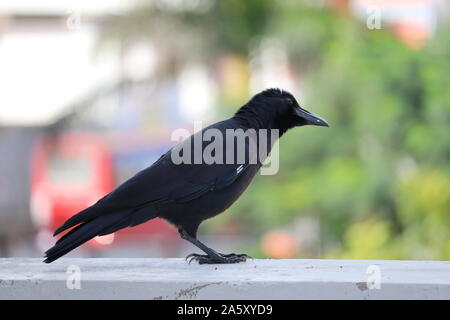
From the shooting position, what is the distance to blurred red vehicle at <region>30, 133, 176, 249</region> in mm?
14773

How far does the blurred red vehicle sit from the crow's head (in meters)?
9.45

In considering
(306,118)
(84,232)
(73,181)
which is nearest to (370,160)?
(306,118)

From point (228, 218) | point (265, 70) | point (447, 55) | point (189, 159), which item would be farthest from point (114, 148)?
point (189, 159)

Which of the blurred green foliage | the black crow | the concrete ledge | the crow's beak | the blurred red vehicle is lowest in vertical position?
the concrete ledge

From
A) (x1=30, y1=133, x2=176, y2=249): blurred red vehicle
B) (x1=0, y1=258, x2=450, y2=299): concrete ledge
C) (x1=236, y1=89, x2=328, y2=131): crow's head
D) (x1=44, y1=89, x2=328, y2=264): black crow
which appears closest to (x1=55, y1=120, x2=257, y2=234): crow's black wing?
(x1=44, y1=89, x2=328, y2=264): black crow

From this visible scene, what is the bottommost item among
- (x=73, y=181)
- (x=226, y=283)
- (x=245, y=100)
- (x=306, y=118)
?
(x=226, y=283)

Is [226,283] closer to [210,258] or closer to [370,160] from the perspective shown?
[210,258]

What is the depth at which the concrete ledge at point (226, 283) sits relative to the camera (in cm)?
334

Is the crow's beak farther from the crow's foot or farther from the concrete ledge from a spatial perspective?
the concrete ledge

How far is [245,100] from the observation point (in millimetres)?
11562

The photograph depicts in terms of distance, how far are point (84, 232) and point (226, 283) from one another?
78 cm

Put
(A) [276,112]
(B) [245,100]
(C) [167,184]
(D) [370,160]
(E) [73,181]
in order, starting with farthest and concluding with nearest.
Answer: (E) [73,181] < (B) [245,100] < (D) [370,160] < (A) [276,112] < (C) [167,184]

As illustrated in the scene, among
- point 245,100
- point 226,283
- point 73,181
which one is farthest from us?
point 73,181

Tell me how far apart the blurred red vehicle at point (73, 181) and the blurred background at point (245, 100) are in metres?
0.04
